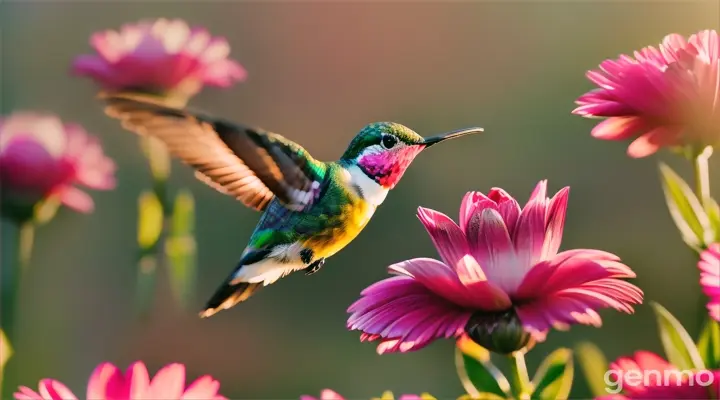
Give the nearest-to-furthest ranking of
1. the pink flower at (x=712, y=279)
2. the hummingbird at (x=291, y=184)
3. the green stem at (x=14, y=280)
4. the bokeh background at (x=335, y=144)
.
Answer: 1. the pink flower at (x=712, y=279)
2. the hummingbird at (x=291, y=184)
3. the green stem at (x=14, y=280)
4. the bokeh background at (x=335, y=144)

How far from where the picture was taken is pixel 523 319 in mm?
224

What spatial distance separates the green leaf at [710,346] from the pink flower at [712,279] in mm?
51

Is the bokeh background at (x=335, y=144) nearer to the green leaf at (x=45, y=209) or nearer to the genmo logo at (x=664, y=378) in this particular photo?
the green leaf at (x=45, y=209)

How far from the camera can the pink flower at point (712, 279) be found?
199 mm

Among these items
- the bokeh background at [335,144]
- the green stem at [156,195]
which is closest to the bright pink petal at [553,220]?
the green stem at [156,195]

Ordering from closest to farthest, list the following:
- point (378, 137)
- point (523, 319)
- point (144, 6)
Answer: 1. point (523, 319)
2. point (378, 137)
3. point (144, 6)

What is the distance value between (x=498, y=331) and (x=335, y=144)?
0.54 m

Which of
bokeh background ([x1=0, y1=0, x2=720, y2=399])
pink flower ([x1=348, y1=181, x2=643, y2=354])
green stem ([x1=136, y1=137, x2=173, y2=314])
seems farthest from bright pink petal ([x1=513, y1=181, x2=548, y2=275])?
bokeh background ([x1=0, y1=0, x2=720, y2=399])

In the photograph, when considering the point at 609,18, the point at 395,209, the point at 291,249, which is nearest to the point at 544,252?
the point at 291,249

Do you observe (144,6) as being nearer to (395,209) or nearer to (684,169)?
(395,209)

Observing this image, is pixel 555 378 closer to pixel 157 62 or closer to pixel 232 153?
pixel 232 153

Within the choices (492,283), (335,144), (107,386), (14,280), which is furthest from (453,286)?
(335,144)

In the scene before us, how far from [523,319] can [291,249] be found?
0.48ft

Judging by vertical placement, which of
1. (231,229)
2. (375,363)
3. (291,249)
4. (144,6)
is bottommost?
(375,363)
